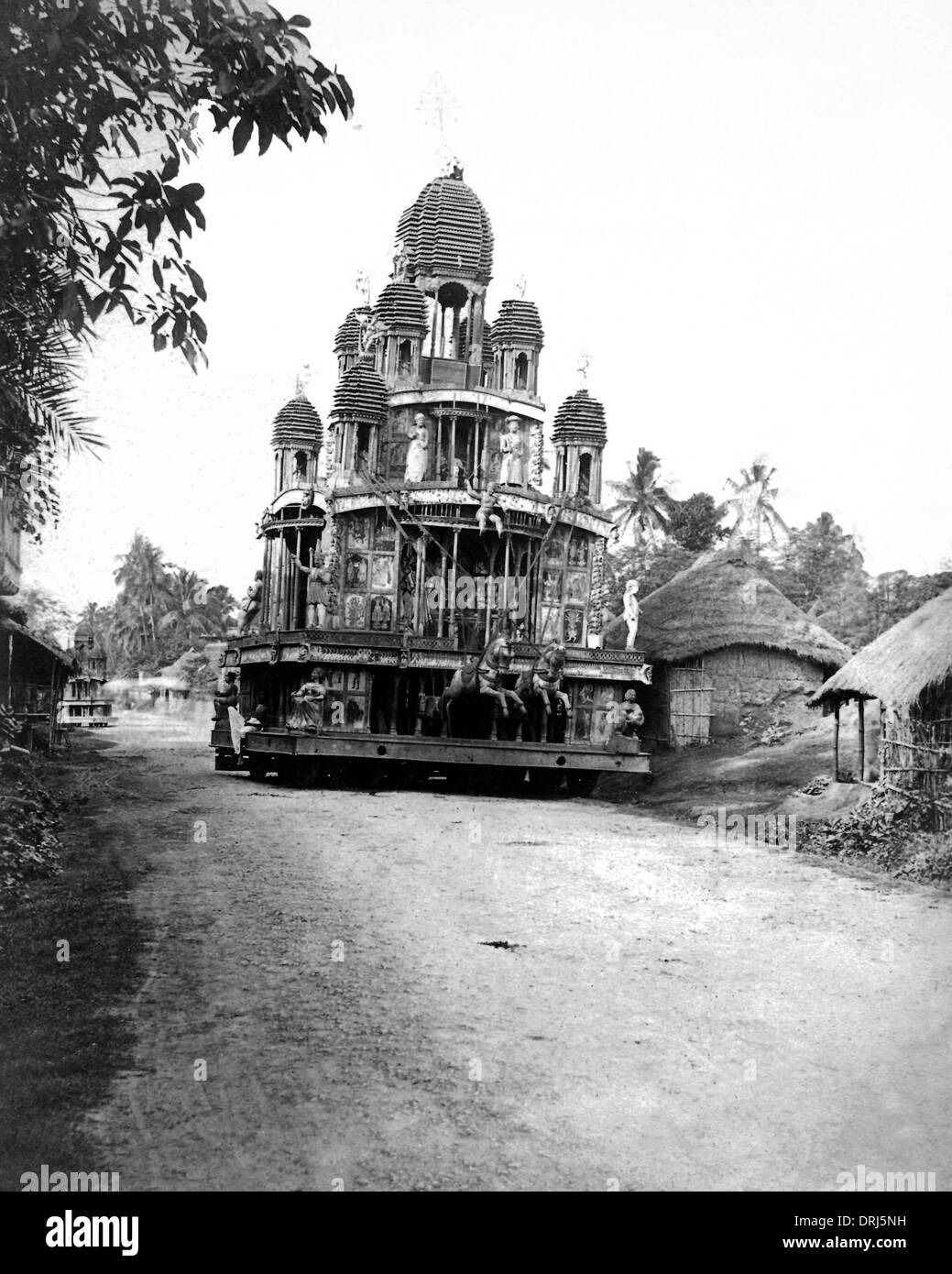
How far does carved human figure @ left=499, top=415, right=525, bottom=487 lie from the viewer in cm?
1795

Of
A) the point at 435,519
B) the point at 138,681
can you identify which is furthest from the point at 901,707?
the point at 435,519

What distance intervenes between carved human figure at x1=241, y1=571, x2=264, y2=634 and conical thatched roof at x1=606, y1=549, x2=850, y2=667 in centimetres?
617

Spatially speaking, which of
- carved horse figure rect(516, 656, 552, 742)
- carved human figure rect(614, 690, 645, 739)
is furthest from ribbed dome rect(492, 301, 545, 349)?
carved human figure rect(614, 690, 645, 739)

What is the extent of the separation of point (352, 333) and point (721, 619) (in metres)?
8.93

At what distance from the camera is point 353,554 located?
653 inches

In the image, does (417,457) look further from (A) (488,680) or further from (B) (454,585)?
(A) (488,680)

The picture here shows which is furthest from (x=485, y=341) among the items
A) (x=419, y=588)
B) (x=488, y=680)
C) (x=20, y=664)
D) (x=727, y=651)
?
(x=20, y=664)

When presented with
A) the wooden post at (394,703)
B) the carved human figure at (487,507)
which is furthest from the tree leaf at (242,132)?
the carved human figure at (487,507)

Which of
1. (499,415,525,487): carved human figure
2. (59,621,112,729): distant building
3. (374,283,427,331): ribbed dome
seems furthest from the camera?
(374,283,427,331): ribbed dome

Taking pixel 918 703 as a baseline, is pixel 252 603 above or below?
above

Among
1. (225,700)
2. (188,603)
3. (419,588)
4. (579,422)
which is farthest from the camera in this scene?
(579,422)

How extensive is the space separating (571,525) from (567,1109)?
13.8 metres

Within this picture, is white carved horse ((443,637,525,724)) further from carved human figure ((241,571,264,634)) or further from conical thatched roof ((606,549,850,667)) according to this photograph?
conical thatched roof ((606,549,850,667))

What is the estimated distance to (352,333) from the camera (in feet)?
67.9
